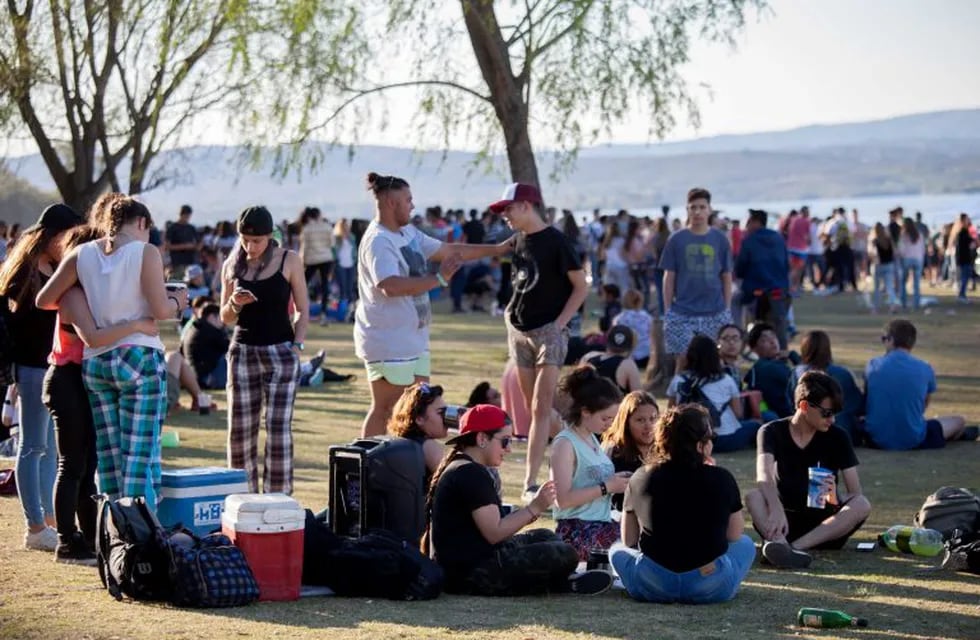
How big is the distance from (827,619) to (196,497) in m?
3.30

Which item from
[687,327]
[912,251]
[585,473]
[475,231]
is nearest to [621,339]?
[687,327]

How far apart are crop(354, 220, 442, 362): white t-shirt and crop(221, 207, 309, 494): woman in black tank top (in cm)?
57

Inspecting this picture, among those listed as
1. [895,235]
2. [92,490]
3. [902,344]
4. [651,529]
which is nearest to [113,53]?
[895,235]

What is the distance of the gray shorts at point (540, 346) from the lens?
10.2 metres

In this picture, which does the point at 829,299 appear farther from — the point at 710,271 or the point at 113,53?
the point at 710,271

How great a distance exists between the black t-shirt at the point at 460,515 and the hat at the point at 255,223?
2155 millimetres

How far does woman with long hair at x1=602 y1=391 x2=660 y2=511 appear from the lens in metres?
8.40

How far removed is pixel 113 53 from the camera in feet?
82.9

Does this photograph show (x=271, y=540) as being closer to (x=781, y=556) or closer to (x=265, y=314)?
(x=265, y=314)

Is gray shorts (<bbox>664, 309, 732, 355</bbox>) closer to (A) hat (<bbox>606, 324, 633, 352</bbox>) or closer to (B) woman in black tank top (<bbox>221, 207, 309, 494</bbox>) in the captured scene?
(A) hat (<bbox>606, 324, 633, 352</bbox>)

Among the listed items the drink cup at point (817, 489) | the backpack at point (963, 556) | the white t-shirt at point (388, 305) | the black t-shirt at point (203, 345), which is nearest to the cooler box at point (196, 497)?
the white t-shirt at point (388, 305)

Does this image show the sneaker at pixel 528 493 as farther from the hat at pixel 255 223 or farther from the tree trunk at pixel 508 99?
the tree trunk at pixel 508 99

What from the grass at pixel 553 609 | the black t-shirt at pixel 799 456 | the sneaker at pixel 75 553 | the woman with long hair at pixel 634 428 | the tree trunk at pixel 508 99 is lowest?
the grass at pixel 553 609

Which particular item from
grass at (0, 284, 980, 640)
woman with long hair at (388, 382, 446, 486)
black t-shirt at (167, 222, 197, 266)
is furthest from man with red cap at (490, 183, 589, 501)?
black t-shirt at (167, 222, 197, 266)
